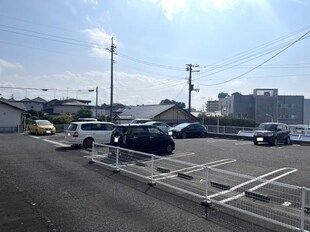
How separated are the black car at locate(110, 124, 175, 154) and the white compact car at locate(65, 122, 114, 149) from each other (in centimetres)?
329

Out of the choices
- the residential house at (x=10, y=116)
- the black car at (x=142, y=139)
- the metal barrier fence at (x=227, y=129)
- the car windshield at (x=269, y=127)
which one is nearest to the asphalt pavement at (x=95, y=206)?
the black car at (x=142, y=139)

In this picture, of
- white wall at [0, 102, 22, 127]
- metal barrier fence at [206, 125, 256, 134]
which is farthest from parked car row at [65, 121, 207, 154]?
white wall at [0, 102, 22, 127]

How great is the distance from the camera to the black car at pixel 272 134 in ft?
65.9

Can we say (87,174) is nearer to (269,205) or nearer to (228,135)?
(269,205)

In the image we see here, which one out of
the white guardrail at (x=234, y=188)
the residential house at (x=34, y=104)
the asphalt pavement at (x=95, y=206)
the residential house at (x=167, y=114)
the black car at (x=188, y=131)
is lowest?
the asphalt pavement at (x=95, y=206)

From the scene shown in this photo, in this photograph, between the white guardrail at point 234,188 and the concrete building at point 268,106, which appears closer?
the white guardrail at point 234,188

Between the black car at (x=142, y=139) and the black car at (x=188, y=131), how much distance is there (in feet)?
35.2

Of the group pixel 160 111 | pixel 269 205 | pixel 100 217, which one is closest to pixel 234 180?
pixel 269 205

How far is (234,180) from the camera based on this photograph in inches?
350

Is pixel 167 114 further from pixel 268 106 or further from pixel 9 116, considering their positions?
pixel 268 106

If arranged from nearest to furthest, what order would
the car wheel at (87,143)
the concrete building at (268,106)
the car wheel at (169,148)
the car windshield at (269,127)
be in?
the car wheel at (169,148) → the car wheel at (87,143) → the car windshield at (269,127) → the concrete building at (268,106)

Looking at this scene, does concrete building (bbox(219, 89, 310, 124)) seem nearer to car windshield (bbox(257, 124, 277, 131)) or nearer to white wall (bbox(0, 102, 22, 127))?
white wall (bbox(0, 102, 22, 127))

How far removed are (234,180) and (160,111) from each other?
1399 inches

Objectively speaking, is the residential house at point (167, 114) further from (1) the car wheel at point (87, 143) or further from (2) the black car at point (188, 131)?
(1) the car wheel at point (87, 143)
